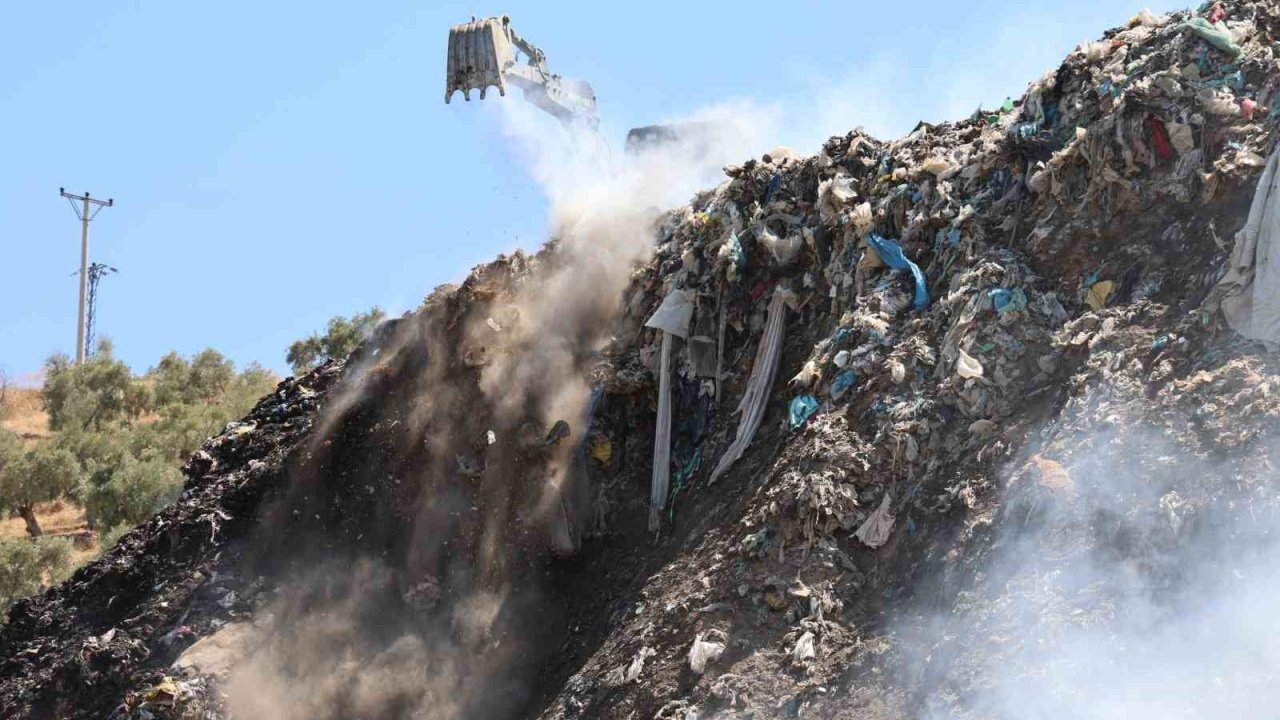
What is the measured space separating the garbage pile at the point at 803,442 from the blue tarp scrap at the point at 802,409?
72 mm

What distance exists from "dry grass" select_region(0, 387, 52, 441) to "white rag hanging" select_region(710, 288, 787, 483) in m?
22.3

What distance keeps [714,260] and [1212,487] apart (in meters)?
5.39

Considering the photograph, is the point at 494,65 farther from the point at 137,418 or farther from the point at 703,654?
the point at 137,418

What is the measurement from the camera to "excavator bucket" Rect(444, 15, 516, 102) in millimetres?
14914

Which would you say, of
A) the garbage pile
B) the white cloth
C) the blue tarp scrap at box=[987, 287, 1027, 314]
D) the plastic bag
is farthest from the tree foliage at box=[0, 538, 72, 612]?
the blue tarp scrap at box=[987, 287, 1027, 314]

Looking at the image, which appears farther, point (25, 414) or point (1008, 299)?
point (25, 414)

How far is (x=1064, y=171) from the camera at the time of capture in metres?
9.50

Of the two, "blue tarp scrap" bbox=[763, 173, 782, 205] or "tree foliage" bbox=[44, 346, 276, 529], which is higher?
"tree foliage" bbox=[44, 346, 276, 529]

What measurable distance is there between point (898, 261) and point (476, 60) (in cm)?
651

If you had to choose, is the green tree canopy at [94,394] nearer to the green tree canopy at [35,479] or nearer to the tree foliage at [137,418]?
the tree foliage at [137,418]

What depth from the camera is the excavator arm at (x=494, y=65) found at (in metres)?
14.9

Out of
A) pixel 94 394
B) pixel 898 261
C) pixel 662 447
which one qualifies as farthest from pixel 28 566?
pixel 898 261

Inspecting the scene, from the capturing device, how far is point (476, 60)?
14898 mm

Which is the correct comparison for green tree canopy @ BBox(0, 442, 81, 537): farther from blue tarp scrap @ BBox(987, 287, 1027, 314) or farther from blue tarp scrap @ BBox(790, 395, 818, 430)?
blue tarp scrap @ BBox(987, 287, 1027, 314)
